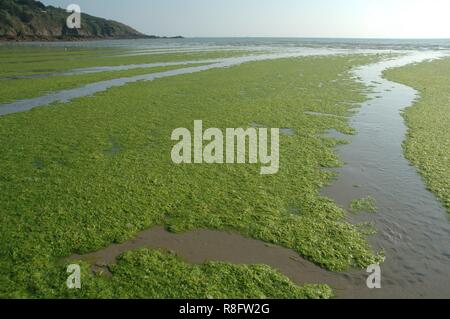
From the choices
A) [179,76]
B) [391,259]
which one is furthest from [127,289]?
[179,76]

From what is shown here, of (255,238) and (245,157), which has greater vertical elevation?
(245,157)

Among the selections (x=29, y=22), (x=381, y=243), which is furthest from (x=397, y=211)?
(x=29, y=22)

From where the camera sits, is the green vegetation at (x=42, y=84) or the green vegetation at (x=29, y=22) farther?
the green vegetation at (x=29, y=22)

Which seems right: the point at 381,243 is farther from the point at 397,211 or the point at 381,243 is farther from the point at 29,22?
the point at 29,22

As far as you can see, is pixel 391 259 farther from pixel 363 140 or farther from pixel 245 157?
pixel 363 140

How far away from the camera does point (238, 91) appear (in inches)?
1230

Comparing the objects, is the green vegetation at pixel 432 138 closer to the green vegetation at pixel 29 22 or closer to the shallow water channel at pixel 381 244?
the shallow water channel at pixel 381 244

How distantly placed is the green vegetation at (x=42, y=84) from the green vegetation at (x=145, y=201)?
699cm

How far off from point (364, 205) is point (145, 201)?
729 centimetres

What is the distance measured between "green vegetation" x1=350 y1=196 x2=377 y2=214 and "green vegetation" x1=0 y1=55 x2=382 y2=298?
0.61 meters

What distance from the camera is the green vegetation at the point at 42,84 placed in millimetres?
26797

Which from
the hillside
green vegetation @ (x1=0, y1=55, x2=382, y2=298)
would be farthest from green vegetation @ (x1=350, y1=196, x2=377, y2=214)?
the hillside

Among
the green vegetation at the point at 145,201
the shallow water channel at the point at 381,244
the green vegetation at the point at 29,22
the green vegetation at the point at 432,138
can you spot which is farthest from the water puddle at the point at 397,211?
the green vegetation at the point at 29,22

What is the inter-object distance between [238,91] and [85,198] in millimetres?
22706
